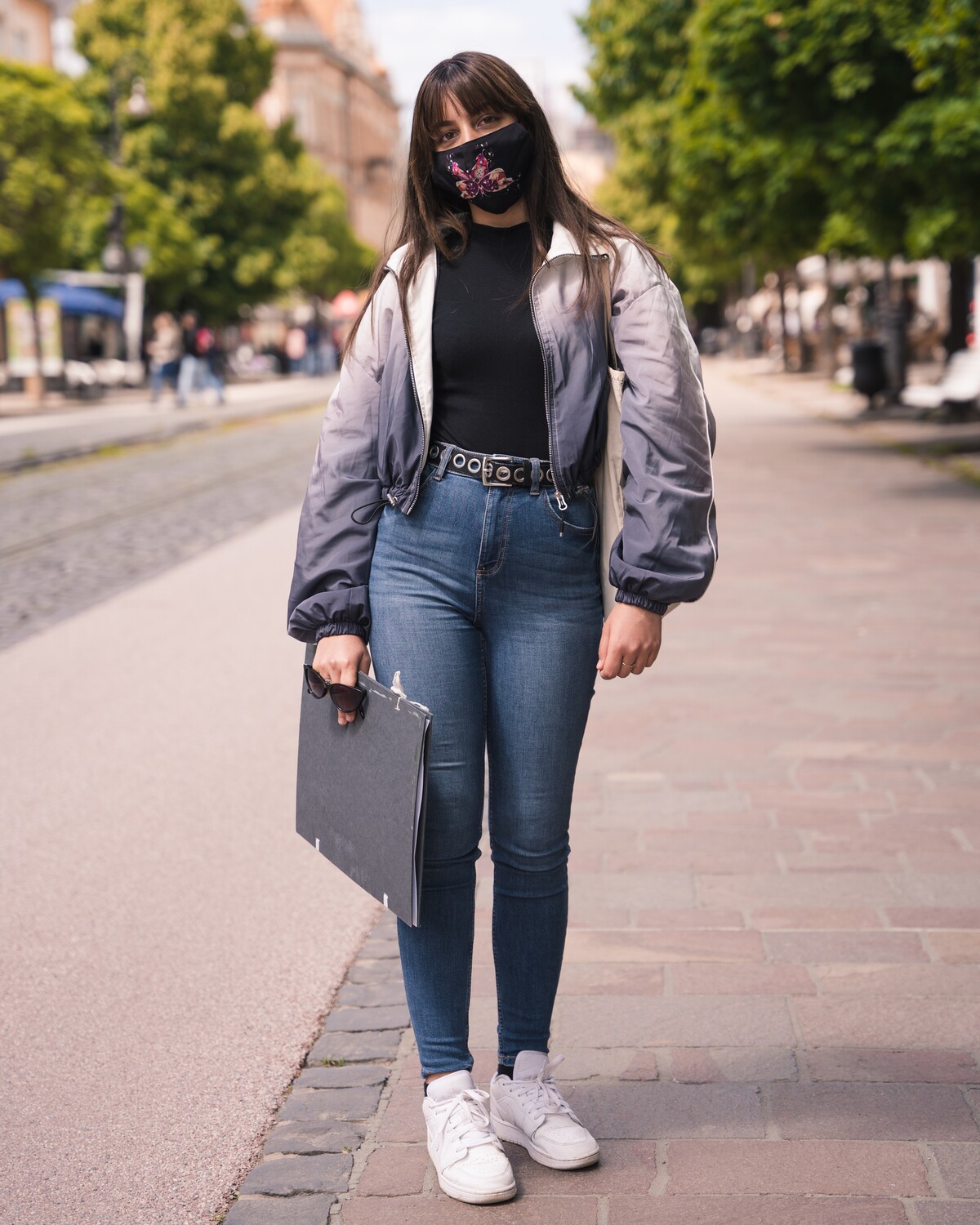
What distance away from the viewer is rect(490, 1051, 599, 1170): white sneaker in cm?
285

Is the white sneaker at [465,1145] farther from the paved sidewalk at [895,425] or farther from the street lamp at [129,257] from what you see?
the street lamp at [129,257]

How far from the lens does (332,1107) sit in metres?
3.15

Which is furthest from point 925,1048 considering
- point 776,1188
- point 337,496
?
point 337,496

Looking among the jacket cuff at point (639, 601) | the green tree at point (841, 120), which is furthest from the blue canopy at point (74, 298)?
the jacket cuff at point (639, 601)

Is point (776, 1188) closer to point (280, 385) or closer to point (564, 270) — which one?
point (564, 270)

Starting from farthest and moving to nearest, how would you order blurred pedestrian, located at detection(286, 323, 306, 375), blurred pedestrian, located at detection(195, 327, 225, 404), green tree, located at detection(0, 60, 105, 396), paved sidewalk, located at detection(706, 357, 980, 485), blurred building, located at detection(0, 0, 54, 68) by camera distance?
blurred pedestrian, located at detection(286, 323, 306, 375) → blurred building, located at detection(0, 0, 54, 68) → blurred pedestrian, located at detection(195, 327, 225, 404) → green tree, located at detection(0, 60, 105, 396) → paved sidewalk, located at detection(706, 357, 980, 485)

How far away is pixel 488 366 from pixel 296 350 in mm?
59836

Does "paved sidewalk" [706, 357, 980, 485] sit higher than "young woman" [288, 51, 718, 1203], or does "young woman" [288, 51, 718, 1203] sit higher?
"young woman" [288, 51, 718, 1203]

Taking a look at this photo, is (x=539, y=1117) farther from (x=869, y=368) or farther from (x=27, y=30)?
(x=27, y=30)

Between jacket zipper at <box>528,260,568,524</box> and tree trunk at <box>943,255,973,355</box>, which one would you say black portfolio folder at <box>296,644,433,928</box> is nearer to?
jacket zipper at <box>528,260,568,524</box>

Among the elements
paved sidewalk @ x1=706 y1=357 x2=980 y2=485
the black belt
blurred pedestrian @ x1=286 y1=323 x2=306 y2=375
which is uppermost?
the black belt

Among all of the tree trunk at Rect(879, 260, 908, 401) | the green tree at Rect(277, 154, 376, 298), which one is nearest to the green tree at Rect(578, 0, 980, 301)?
the tree trunk at Rect(879, 260, 908, 401)

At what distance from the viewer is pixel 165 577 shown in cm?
1058

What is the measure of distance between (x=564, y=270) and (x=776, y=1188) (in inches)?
61.6
